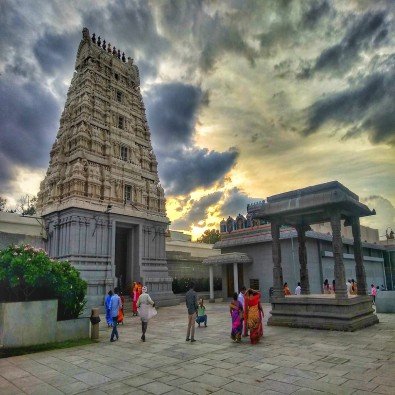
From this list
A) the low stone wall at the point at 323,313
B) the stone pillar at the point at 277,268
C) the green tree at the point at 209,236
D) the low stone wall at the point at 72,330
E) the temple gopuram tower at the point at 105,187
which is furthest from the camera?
the green tree at the point at 209,236

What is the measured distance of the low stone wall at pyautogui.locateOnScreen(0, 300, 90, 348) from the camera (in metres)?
9.77

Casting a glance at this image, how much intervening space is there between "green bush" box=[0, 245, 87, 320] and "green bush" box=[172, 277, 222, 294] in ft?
58.0

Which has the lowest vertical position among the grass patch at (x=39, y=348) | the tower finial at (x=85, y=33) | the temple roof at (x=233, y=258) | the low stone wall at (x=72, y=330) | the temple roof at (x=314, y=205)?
the grass patch at (x=39, y=348)

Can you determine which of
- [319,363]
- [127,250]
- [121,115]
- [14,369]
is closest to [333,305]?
[319,363]

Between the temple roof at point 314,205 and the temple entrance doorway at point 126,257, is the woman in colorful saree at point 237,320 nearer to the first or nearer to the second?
the temple roof at point 314,205

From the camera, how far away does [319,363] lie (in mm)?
7547

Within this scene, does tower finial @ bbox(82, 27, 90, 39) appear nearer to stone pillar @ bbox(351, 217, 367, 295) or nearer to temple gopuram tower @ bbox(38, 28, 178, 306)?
temple gopuram tower @ bbox(38, 28, 178, 306)

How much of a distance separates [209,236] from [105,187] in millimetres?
43840

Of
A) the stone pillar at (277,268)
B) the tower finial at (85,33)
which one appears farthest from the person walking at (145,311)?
the tower finial at (85,33)

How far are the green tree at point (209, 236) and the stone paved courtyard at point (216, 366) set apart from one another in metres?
53.5

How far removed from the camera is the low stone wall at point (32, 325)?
32.0 feet

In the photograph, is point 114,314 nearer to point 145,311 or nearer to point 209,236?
point 145,311

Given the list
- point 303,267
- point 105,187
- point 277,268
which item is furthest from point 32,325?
point 105,187

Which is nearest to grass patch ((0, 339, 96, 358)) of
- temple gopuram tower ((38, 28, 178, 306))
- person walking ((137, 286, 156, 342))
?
person walking ((137, 286, 156, 342))
